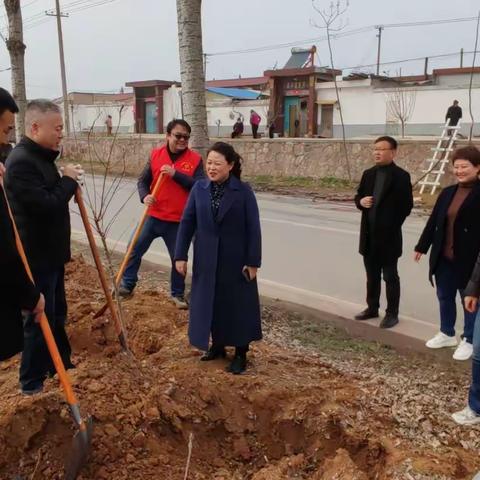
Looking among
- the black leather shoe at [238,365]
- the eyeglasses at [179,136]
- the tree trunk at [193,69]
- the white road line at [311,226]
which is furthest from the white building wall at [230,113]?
the black leather shoe at [238,365]

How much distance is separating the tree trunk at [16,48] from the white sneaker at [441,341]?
23.6 feet

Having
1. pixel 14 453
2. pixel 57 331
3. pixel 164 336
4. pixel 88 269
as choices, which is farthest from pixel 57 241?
pixel 88 269

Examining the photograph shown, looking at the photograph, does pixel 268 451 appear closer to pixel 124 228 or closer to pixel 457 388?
pixel 457 388

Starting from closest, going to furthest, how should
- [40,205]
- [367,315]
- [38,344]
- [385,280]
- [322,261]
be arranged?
1. [40,205]
2. [38,344]
3. [385,280]
4. [367,315]
5. [322,261]

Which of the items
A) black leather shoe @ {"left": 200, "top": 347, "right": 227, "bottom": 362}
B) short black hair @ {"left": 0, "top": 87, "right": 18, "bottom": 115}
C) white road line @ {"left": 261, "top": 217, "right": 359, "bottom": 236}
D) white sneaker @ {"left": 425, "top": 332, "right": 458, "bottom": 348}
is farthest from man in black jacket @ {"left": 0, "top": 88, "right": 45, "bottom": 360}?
white road line @ {"left": 261, "top": 217, "right": 359, "bottom": 236}

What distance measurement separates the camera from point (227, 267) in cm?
379

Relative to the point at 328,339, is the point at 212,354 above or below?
above

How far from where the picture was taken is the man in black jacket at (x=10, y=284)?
2.51 metres

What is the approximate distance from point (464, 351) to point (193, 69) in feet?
11.1

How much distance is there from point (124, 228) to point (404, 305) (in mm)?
5980

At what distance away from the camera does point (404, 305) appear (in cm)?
584

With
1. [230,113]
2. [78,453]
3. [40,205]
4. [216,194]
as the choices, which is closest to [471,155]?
[216,194]

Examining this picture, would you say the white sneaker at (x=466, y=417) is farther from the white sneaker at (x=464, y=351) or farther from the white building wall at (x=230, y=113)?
the white building wall at (x=230, y=113)

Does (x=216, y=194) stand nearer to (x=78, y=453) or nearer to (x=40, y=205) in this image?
(x=40, y=205)
